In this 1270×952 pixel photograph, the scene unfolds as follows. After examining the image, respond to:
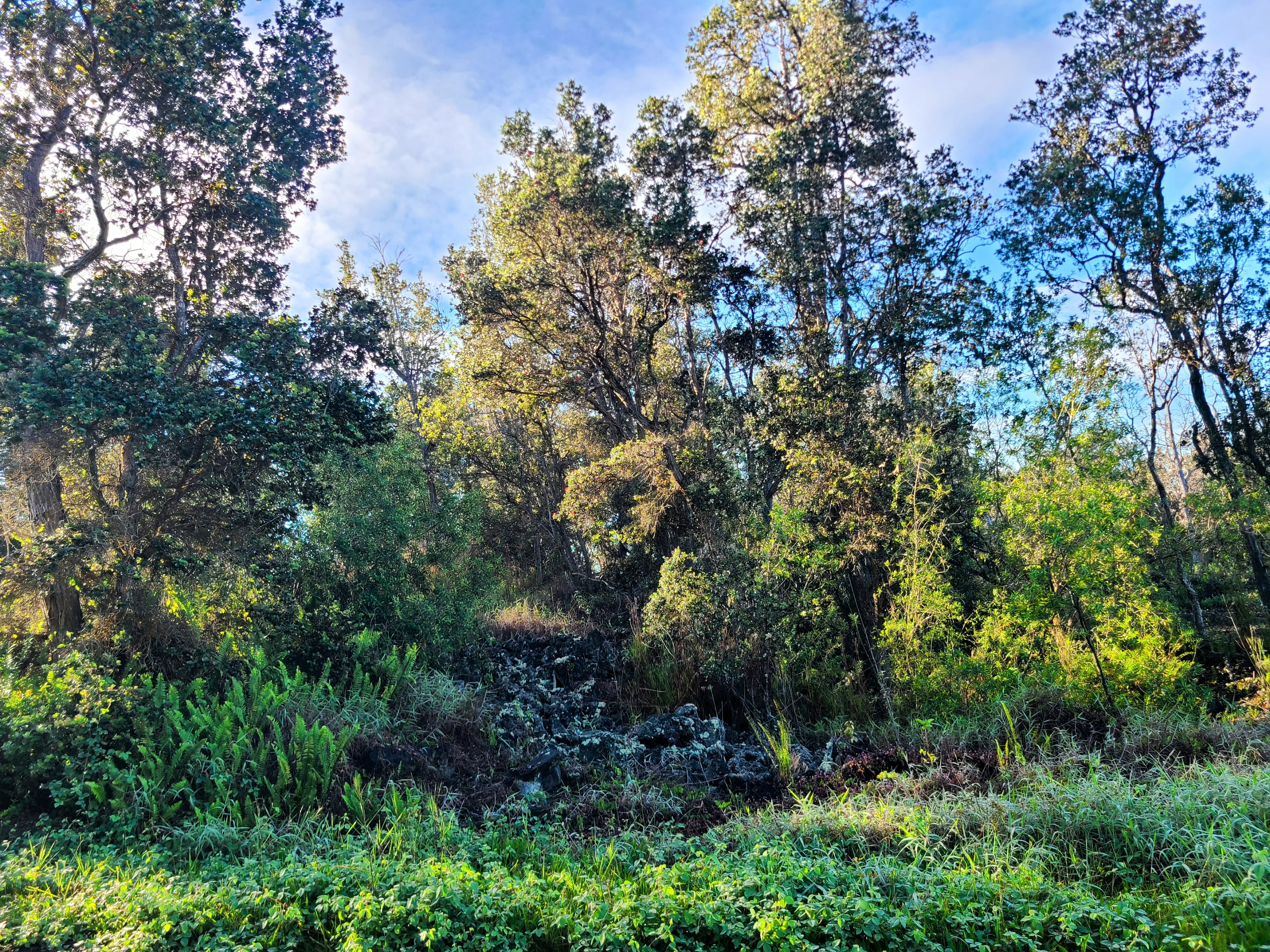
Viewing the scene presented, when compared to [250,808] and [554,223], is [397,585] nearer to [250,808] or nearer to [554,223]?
[250,808]

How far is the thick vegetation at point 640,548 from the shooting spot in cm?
371

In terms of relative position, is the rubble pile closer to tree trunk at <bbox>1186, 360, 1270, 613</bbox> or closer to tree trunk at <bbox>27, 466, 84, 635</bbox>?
tree trunk at <bbox>27, 466, 84, 635</bbox>

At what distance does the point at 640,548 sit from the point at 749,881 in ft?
30.4

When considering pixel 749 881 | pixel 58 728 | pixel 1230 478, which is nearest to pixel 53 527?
pixel 58 728

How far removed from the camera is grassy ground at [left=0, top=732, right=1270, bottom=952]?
302 centimetres

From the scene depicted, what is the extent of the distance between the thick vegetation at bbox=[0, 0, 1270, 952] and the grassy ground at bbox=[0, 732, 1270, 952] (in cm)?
3

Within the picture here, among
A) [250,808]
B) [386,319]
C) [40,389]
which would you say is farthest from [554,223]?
[250,808]

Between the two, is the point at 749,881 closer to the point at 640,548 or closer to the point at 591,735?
the point at 591,735

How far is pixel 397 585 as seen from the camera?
29.1 feet

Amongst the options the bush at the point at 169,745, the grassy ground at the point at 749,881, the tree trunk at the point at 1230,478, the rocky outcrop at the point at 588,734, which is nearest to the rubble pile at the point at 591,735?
the rocky outcrop at the point at 588,734

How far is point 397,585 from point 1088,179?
49.6ft

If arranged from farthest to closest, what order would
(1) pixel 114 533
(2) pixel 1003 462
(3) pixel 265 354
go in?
(2) pixel 1003 462
(3) pixel 265 354
(1) pixel 114 533

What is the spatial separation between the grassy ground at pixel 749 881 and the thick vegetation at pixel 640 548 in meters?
0.03

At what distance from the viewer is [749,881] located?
10.8 feet
